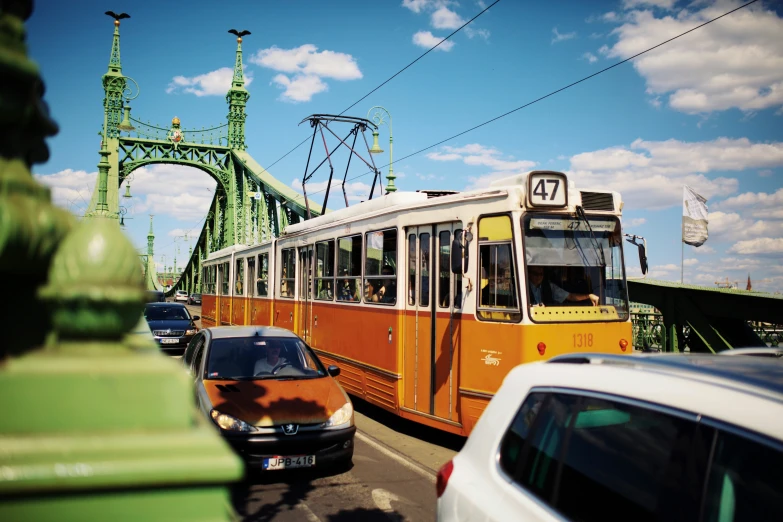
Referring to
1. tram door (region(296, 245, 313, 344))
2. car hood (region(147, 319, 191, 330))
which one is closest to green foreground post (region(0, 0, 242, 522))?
tram door (region(296, 245, 313, 344))

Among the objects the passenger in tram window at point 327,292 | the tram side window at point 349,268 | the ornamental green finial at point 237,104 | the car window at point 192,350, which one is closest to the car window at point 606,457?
the car window at point 192,350

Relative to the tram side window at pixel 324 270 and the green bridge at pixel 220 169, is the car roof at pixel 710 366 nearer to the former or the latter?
the tram side window at pixel 324 270

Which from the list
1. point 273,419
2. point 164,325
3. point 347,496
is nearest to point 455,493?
point 347,496

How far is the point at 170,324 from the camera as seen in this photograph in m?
18.3

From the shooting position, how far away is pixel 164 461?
3.51 feet

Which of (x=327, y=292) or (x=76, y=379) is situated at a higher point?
(x=327, y=292)

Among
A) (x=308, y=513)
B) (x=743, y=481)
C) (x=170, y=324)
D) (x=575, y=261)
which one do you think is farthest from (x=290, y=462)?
(x=170, y=324)

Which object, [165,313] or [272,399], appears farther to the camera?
[165,313]

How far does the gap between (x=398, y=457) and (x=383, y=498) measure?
1542 millimetres

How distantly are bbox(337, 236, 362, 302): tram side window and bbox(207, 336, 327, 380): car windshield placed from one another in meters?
2.26

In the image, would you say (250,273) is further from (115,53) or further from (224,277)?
(115,53)

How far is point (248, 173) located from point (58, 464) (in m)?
52.8

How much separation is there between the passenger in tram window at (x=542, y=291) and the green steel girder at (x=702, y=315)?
12.7 ft

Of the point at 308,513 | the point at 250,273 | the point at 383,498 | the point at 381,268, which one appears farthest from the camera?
the point at 250,273
